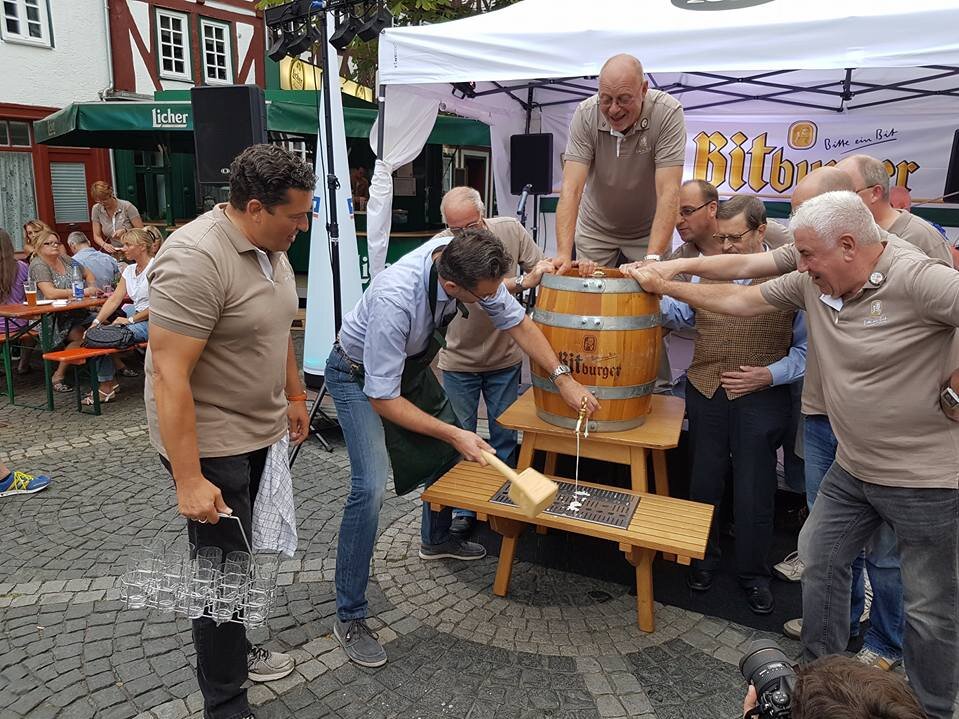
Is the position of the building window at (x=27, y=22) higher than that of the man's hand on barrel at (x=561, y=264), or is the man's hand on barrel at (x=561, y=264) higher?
the building window at (x=27, y=22)

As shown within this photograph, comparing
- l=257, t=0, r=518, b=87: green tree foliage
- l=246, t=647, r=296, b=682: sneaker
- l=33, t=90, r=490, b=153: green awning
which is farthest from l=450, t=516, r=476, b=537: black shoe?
l=257, t=0, r=518, b=87: green tree foliage

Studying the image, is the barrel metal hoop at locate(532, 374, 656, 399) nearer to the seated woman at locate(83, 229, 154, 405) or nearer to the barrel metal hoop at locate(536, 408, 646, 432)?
the barrel metal hoop at locate(536, 408, 646, 432)

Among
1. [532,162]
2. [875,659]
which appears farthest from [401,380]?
[532,162]

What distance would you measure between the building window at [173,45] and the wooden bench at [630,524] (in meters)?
12.8

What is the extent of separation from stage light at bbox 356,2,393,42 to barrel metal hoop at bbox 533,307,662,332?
3235 millimetres

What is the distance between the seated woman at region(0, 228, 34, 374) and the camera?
5.93 meters

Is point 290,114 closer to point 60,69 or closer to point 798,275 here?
point 60,69

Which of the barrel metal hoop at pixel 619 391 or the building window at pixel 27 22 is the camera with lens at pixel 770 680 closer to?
the barrel metal hoop at pixel 619 391

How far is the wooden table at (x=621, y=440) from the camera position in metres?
2.84

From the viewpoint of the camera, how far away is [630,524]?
2.60m

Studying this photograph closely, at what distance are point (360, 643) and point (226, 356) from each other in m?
1.33

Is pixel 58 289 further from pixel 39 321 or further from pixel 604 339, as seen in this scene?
pixel 604 339

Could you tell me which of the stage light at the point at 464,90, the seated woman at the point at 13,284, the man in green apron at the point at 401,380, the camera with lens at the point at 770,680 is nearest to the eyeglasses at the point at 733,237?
the man in green apron at the point at 401,380

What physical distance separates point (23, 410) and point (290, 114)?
4.51m
